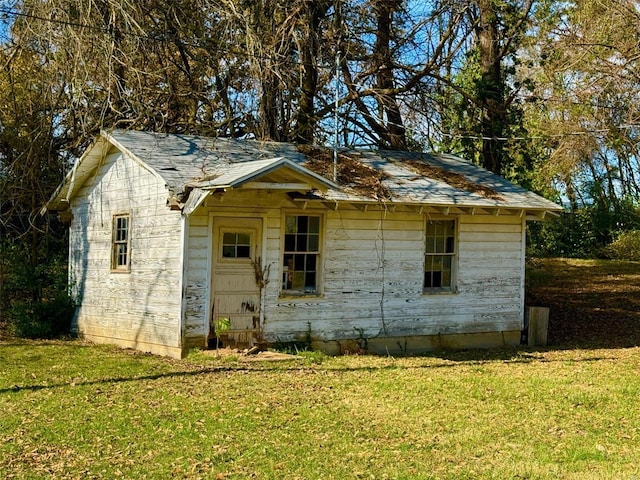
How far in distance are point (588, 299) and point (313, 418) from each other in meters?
16.2

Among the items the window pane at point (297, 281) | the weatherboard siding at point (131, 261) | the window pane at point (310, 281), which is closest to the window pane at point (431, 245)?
the window pane at point (310, 281)

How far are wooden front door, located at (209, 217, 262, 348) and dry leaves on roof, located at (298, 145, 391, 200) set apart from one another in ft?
6.85

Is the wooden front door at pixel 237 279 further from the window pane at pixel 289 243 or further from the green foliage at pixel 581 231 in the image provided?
the green foliage at pixel 581 231

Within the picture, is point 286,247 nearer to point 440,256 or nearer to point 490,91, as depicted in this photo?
point 440,256

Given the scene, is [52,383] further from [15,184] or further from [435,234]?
[15,184]

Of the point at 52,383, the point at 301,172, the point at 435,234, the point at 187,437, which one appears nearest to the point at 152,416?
the point at 187,437

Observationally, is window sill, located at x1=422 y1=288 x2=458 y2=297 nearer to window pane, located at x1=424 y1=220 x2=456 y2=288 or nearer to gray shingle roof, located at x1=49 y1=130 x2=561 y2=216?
window pane, located at x1=424 y1=220 x2=456 y2=288

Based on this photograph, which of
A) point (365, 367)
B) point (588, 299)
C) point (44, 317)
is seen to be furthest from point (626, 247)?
point (44, 317)

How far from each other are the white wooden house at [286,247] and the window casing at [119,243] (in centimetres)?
3

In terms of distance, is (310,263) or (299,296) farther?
(310,263)

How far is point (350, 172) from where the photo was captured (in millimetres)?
15680

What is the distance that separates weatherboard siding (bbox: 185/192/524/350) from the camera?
44.2 feet

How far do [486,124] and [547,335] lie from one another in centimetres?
665

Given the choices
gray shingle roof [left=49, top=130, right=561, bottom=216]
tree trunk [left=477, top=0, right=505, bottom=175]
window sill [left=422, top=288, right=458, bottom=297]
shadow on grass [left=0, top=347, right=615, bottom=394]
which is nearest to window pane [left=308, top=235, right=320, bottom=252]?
gray shingle roof [left=49, top=130, right=561, bottom=216]
